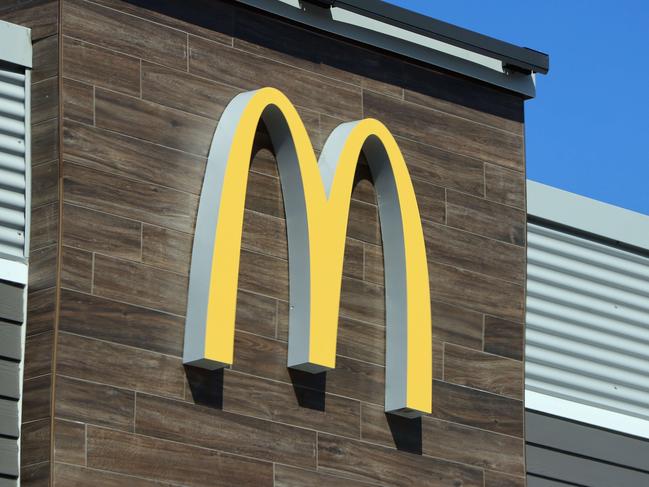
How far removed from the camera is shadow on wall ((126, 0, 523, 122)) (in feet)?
31.4

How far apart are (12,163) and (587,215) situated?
14.2 ft

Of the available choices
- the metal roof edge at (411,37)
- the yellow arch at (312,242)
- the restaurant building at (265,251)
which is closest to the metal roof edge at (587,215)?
the restaurant building at (265,251)

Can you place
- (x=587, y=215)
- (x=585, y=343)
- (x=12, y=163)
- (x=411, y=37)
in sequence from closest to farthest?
(x=12, y=163), (x=411, y=37), (x=585, y=343), (x=587, y=215)

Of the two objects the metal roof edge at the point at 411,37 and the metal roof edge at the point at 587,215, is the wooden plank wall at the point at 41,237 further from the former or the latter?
the metal roof edge at the point at 587,215

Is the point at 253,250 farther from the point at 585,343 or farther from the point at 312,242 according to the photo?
the point at 585,343

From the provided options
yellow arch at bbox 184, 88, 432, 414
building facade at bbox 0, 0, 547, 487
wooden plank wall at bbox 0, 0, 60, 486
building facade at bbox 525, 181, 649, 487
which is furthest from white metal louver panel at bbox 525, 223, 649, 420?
wooden plank wall at bbox 0, 0, 60, 486

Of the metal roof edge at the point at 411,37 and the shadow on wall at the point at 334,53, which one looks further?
the metal roof edge at the point at 411,37

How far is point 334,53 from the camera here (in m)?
10.1

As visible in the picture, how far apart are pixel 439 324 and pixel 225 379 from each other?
1.55 m

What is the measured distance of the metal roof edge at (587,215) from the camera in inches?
450

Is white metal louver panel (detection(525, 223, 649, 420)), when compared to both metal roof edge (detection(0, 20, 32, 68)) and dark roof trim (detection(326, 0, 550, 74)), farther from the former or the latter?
metal roof edge (detection(0, 20, 32, 68))

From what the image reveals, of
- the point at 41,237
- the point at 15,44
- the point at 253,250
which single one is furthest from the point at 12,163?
the point at 253,250

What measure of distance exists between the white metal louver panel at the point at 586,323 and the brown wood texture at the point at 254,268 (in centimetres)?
81

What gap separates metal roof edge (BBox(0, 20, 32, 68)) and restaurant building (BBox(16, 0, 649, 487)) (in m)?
0.01
